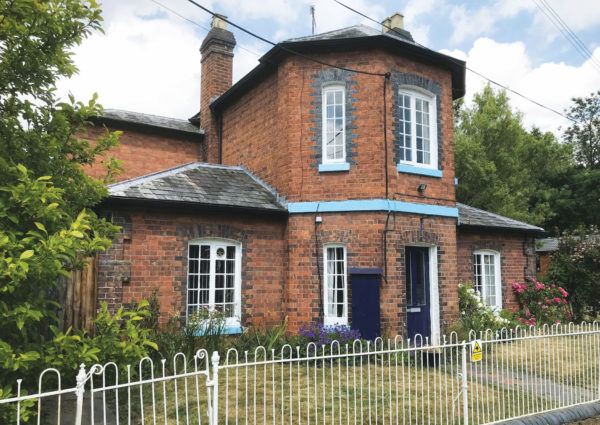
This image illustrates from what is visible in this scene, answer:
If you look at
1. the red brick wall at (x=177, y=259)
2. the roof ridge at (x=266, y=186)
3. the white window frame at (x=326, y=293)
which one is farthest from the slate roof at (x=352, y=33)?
the white window frame at (x=326, y=293)

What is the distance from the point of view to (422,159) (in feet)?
38.2

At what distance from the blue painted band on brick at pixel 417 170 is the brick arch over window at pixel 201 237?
404cm

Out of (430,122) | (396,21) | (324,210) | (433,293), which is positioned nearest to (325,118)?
(324,210)

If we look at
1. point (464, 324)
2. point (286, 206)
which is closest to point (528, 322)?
point (464, 324)

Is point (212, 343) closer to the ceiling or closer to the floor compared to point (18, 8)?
closer to the floor

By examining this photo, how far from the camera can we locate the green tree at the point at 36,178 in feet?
12.3

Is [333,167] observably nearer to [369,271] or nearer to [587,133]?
[369,271]

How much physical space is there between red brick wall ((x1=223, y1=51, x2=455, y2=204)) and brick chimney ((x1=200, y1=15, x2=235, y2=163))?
3834mm

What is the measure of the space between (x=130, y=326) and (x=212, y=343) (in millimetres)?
4930

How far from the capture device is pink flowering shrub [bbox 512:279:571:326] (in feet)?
46.6

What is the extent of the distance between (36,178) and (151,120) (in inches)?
495

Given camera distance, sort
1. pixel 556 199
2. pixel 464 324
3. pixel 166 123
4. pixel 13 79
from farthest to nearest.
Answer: pixel 556 199 < pixel 166 123 < pixel 464 324 < pixel 13 79

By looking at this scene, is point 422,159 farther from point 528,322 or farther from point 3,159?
point 3,159

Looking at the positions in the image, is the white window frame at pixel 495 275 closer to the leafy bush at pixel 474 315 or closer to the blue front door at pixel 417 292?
the leafy bush at pixel 474 315
